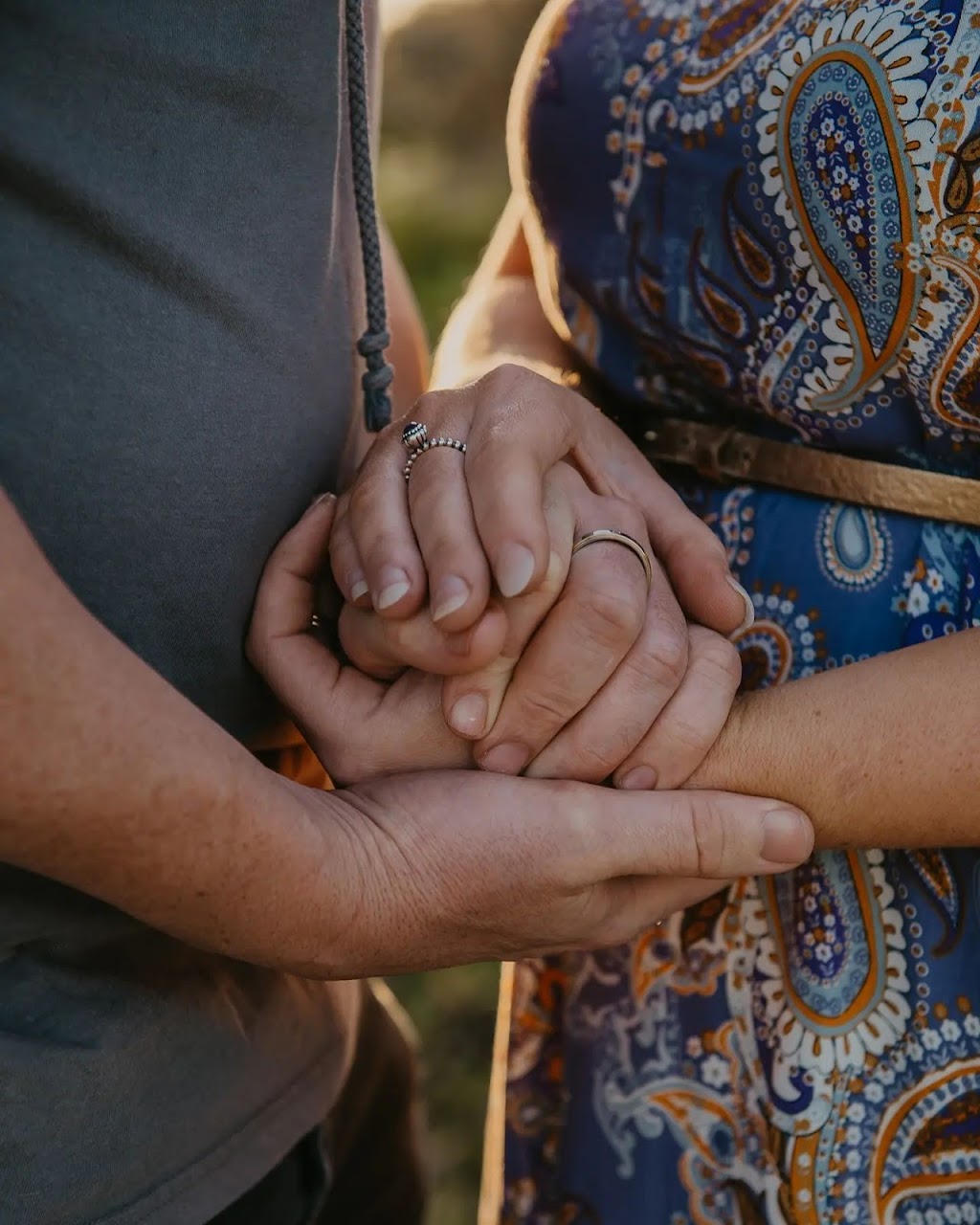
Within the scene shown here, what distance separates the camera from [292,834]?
83 centimetres

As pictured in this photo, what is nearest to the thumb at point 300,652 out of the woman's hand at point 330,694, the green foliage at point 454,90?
the woman's hand at point 330,694

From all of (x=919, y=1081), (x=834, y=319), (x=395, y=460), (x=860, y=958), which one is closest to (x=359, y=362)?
(x=395, y=460)

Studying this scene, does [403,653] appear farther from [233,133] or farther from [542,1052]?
[542,1052]

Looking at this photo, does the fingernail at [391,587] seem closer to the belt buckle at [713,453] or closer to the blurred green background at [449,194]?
the belt buckle at [713,453]

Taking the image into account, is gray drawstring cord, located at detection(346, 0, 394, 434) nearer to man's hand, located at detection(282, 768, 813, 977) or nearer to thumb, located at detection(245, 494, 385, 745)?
thumb, located at detection(245, 494, 385, 745)

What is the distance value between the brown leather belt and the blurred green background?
177 centimetres

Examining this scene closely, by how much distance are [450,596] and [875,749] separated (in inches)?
13.5

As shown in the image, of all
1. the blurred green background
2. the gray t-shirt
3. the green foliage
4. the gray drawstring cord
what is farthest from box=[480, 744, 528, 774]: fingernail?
the green foliage

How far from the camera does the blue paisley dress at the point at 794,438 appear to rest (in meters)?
0.94

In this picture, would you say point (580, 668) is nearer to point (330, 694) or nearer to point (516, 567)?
point (516, 567)

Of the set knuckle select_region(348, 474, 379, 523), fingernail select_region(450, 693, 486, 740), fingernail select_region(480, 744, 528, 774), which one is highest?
knuckle select_region(348, 474, 379, 523)

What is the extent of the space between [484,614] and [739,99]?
1.57 feet

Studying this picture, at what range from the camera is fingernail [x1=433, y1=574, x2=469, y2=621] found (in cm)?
85

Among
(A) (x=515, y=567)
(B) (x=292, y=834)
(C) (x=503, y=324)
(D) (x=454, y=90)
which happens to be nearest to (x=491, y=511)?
(A) (x=515, y=567)
